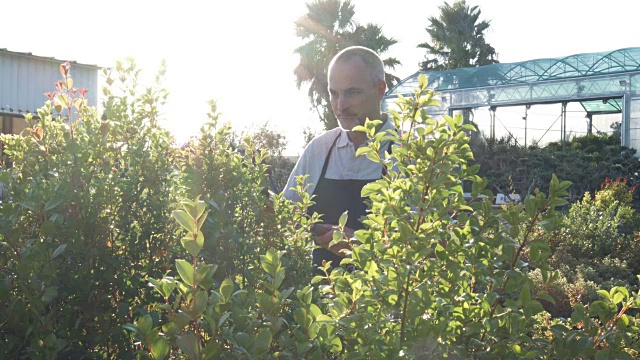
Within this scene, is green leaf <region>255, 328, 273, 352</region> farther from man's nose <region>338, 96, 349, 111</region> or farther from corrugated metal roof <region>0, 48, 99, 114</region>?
corrugated metal roof <region>0, 48, 99, 114</region>

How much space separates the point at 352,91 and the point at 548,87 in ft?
68.8

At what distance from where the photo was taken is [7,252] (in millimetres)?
1764

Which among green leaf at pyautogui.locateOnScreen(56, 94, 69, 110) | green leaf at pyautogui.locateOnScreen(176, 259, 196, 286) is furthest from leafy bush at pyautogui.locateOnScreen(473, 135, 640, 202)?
green leaf at pyautogui.locateOnScreen(176, 259, 196, 286)

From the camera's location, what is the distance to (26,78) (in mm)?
16656

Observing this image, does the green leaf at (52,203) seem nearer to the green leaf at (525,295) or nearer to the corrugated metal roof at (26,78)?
the green leaf at (525,295)

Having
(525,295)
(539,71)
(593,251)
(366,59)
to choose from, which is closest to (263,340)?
(525,295)

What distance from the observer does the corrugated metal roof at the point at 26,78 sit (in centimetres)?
1633

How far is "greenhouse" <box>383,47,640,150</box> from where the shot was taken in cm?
2039

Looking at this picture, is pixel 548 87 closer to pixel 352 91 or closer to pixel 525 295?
pixel 352 91

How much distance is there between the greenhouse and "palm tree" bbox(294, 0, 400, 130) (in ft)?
21.6

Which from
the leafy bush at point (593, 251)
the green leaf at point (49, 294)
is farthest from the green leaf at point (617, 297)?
the leafy bush at point (593, 251)

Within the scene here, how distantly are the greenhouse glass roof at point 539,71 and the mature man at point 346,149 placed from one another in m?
19.2

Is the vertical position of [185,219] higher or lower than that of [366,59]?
lower

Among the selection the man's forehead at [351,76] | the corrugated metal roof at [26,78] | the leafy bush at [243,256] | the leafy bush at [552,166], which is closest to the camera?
the leafy bush at [243,256]
